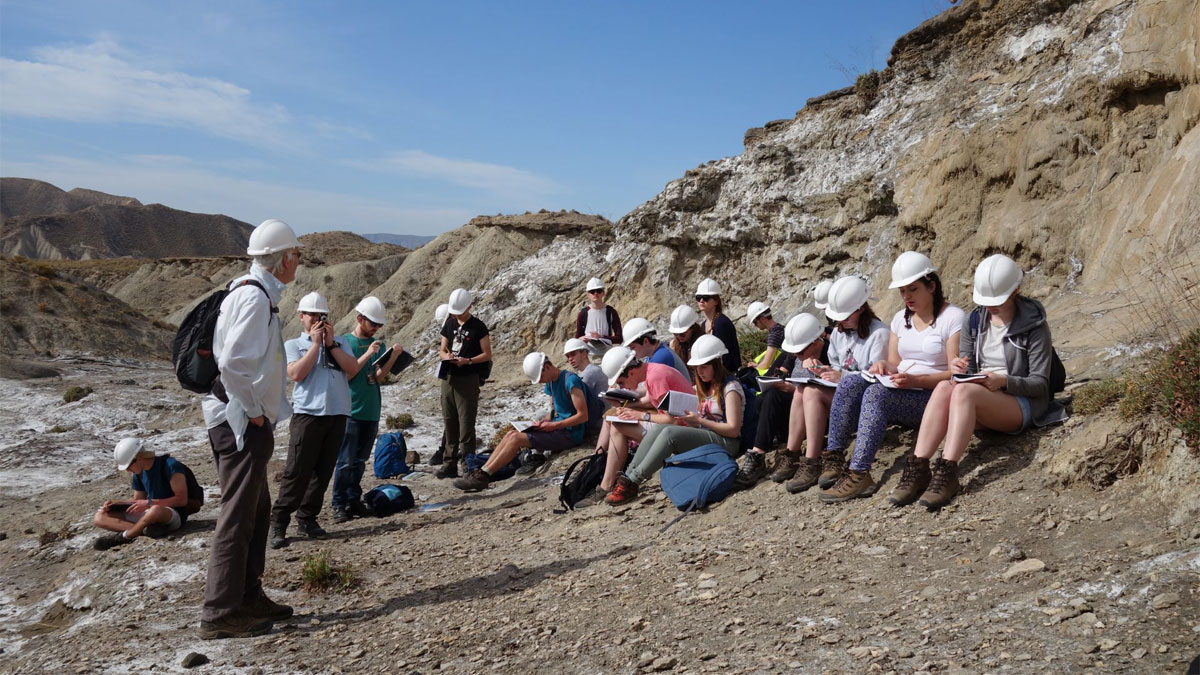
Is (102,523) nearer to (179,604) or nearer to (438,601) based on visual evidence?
(179,604)

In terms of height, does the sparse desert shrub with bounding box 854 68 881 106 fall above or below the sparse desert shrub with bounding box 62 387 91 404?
above

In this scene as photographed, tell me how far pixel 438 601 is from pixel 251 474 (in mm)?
1361

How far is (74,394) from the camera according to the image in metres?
17.0

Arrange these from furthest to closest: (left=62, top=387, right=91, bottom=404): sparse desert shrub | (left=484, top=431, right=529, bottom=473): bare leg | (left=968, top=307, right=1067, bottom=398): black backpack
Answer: (left=62, top=387, right=91, bottom=404): sparse desert shrub
(left=484, top=431, right=529, bottom=473): bare leg
(left=968, top=307, right=1067, bottom=398): black backpack

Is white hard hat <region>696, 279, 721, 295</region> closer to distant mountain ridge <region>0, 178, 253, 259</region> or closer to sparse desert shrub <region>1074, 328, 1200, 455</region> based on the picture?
sparse desert shrub <region>1074, 328, 1200, 455</region>

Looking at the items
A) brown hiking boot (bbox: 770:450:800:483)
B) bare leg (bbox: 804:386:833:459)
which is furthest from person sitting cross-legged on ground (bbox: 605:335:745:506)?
bare leg (bbox: 804:386:833:459)

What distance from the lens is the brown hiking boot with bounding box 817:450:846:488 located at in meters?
5.65

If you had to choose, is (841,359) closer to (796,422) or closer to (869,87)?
(796,422)

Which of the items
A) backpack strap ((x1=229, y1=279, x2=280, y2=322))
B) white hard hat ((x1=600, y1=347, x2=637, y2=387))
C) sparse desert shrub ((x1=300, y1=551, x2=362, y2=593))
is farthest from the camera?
white hard hat ((x1=600, y1=347, x2=637, y2=387))

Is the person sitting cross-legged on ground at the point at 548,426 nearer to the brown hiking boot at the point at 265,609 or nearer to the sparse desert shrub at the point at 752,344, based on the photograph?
the brown hiking boot at the point at 265,609

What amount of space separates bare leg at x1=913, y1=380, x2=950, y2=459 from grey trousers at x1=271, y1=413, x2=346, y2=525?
409 centimetres

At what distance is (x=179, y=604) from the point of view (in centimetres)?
565

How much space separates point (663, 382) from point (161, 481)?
4334mm

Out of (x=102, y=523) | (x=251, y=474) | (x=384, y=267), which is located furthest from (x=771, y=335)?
(x=384, y=267)
